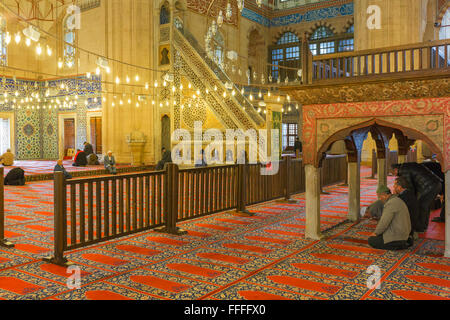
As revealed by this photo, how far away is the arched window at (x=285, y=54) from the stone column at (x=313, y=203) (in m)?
13.5

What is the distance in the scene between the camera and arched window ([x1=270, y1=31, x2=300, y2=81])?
1741 centimetres

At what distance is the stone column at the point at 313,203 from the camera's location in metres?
4.20

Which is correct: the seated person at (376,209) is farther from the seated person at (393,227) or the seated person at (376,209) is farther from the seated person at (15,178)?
the seated person at (15,178)

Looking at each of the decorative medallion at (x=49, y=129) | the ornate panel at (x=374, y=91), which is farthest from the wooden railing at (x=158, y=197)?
the decorative medallion at (x=49, y=129)

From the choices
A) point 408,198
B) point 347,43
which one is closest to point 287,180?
point 408,198

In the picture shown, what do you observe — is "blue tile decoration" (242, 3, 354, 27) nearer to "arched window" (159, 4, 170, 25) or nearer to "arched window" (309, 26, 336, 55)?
"arched window" (309, 26, 336, 55)

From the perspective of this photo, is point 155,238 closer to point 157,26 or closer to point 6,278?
point 6,278

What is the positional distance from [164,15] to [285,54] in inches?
254

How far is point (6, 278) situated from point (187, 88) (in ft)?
34.2

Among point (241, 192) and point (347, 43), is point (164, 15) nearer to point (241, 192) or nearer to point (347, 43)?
point (347, 43)

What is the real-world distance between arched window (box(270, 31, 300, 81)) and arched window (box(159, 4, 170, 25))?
5768 mm

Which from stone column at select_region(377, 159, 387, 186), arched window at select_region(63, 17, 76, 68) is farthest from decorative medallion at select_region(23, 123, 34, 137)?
stone column at select_region(377, 159, 387, 186)

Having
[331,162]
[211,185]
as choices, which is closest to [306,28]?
[331,162]

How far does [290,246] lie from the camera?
390 centimetres
